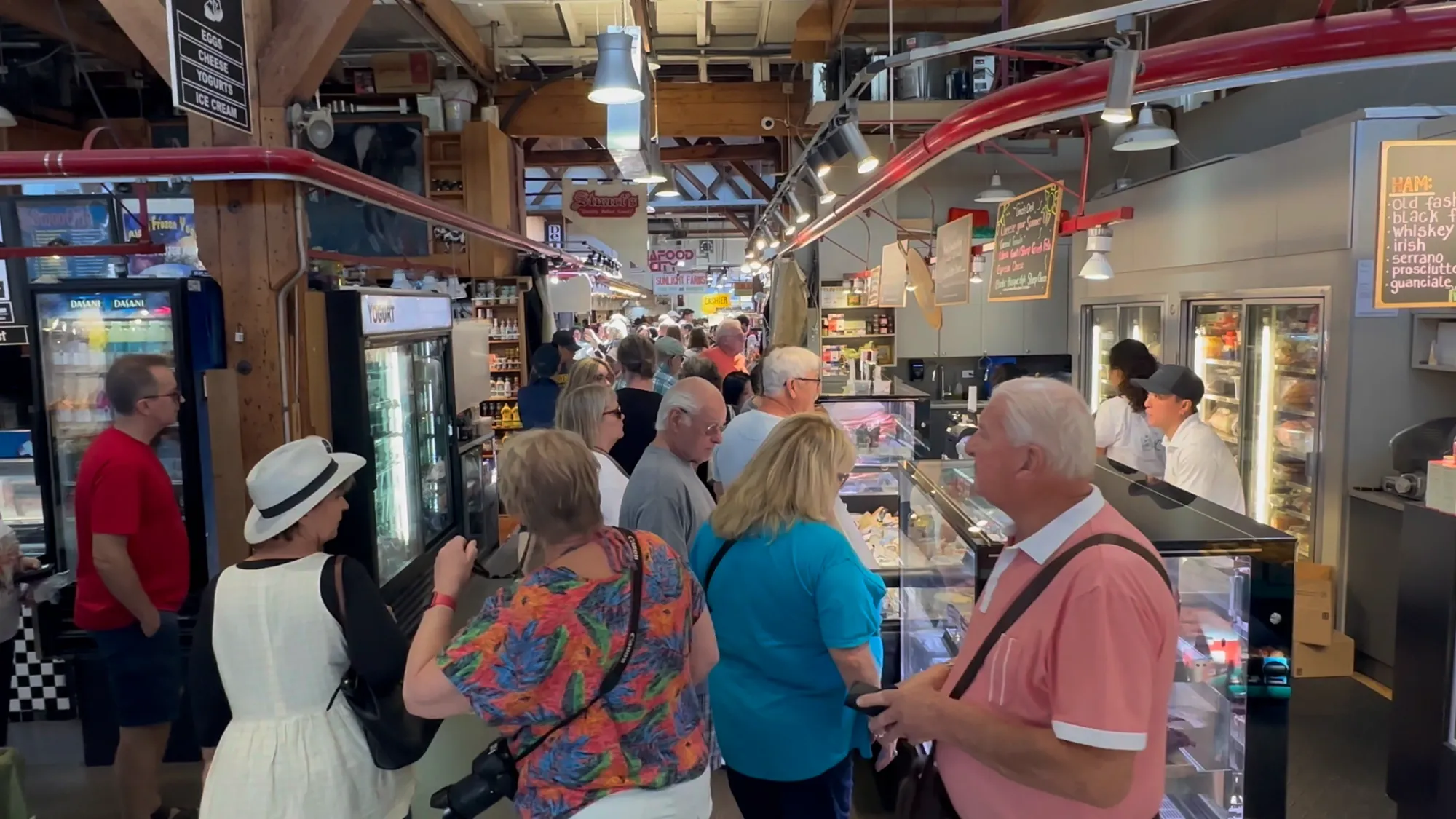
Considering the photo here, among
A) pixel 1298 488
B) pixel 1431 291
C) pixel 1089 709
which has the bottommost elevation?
pixel 1298 488

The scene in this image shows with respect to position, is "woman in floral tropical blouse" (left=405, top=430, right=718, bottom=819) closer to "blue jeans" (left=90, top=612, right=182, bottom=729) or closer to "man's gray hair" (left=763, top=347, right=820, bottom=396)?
"blue jeans" (left=90, top=612, right=182, bottom=729)

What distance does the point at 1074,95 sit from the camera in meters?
3.03

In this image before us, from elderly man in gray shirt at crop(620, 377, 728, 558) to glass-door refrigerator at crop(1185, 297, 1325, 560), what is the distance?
4357mm

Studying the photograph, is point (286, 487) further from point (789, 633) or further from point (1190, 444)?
point (1190, 444)

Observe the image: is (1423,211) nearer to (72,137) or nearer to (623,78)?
(623,78)

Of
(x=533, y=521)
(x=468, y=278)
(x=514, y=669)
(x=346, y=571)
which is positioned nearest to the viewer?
(x=514, y=669)

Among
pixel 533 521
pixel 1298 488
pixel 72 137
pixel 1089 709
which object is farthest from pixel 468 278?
pixel 1089 709

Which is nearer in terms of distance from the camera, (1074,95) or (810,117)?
(1074,95)

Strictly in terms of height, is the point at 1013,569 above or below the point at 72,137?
below

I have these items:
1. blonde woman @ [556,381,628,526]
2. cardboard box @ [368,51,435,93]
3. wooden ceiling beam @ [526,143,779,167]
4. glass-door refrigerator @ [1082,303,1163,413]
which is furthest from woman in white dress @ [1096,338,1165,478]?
wooden ceiling beam @ [526,143,779,167]

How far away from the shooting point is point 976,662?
1.90m

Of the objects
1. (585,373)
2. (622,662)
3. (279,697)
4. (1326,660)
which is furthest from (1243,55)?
(1326,660)

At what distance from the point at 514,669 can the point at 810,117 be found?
714 cm

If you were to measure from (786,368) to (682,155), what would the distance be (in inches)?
378
